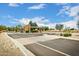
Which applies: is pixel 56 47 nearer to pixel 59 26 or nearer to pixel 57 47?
pixel 57 47

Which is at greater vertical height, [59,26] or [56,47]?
[59,26]

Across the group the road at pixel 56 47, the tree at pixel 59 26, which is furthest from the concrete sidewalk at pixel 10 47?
the tree at pixel 59 26

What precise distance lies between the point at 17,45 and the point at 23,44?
12.6 inches

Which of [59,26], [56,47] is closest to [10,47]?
[56,47]

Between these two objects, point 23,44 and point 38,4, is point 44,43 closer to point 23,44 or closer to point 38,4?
point 23,44

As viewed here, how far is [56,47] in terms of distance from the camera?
930 centimetres

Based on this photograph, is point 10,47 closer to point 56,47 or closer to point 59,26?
point 56,47

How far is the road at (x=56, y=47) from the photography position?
8.84 m

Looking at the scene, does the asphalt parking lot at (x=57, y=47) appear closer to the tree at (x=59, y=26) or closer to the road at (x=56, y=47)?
the road at (x=56, y=47)

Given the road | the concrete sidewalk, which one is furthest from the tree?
the concrete sidewalk

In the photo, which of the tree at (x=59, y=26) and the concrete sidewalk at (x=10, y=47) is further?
the tree at (x=59, y=26)

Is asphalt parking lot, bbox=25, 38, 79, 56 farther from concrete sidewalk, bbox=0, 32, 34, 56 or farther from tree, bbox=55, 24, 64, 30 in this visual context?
tree, bbox=55, 24, 64, 30

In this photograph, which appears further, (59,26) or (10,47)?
(59,26)

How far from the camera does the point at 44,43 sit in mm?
9680
